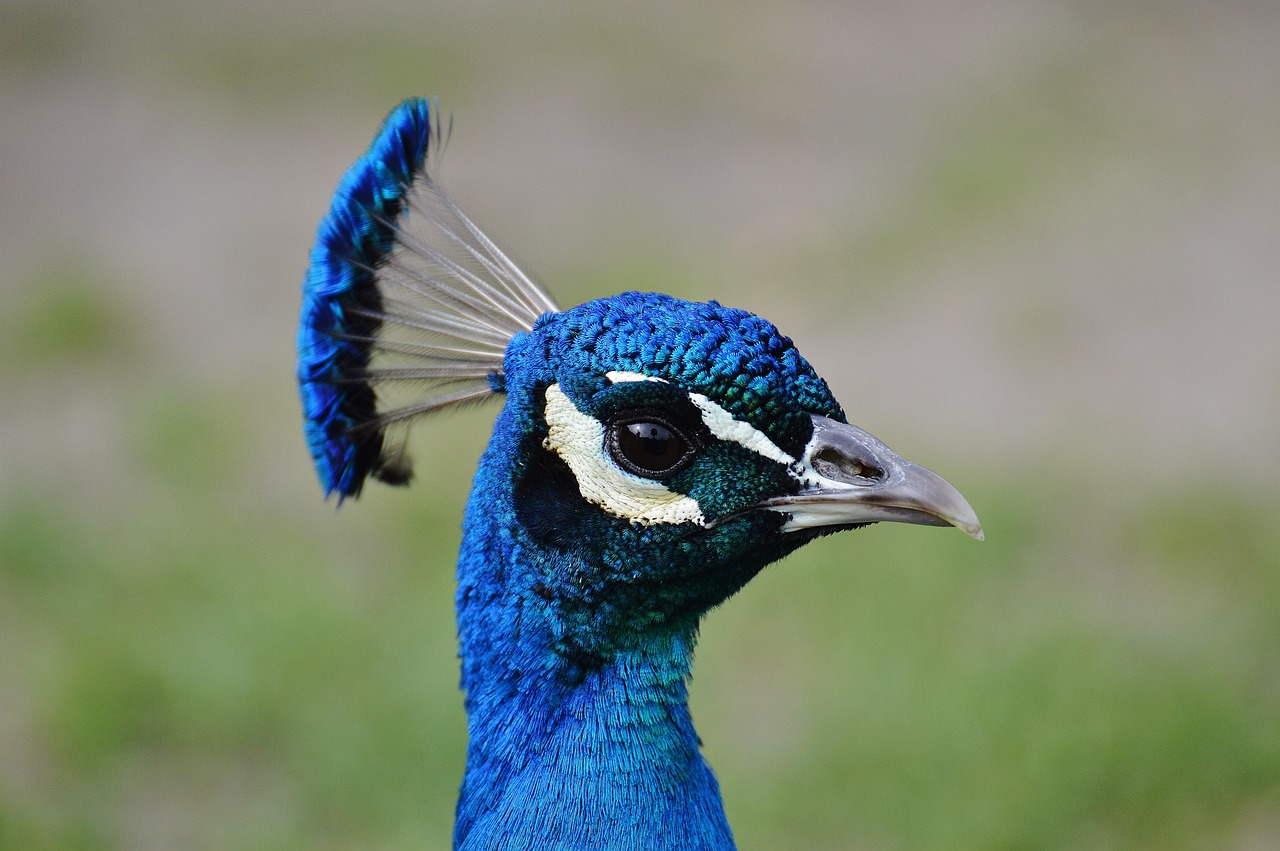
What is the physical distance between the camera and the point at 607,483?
4.18 feet

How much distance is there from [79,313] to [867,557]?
2390 millimetres

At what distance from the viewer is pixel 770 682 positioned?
9.64 ft

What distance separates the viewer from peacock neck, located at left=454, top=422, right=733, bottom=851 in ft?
4.42

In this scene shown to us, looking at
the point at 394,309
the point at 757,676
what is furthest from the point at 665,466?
the point at 757,676

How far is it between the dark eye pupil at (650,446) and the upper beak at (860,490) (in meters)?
0.10

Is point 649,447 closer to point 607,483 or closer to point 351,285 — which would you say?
point 607,483

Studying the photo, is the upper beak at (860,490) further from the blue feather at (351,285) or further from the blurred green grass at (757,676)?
the blurred green grass at (757,676)

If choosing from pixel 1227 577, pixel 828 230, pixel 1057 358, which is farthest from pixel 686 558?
→ pixel 828 230

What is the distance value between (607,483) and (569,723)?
0.28m

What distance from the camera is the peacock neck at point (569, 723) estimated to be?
4.42ft

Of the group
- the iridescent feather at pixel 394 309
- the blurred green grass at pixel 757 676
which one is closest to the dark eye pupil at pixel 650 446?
the iridescent feather at pixel 394 309

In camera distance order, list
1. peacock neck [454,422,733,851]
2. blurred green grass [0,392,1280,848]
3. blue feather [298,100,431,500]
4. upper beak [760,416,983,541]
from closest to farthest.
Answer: upper beak [760,416,983,541], peacock neck [454,422,733,851], blue feather [298,100,431,500], blurred green grass [0,392,1280,848]

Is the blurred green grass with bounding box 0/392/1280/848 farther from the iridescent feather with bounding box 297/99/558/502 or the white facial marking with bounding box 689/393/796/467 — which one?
the white facial marking with bounding box 689/393/796/467

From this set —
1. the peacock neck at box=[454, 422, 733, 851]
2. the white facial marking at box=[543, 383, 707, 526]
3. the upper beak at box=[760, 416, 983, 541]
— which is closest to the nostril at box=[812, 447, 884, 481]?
the upper beak at box=[760, 416, 983, 541]
